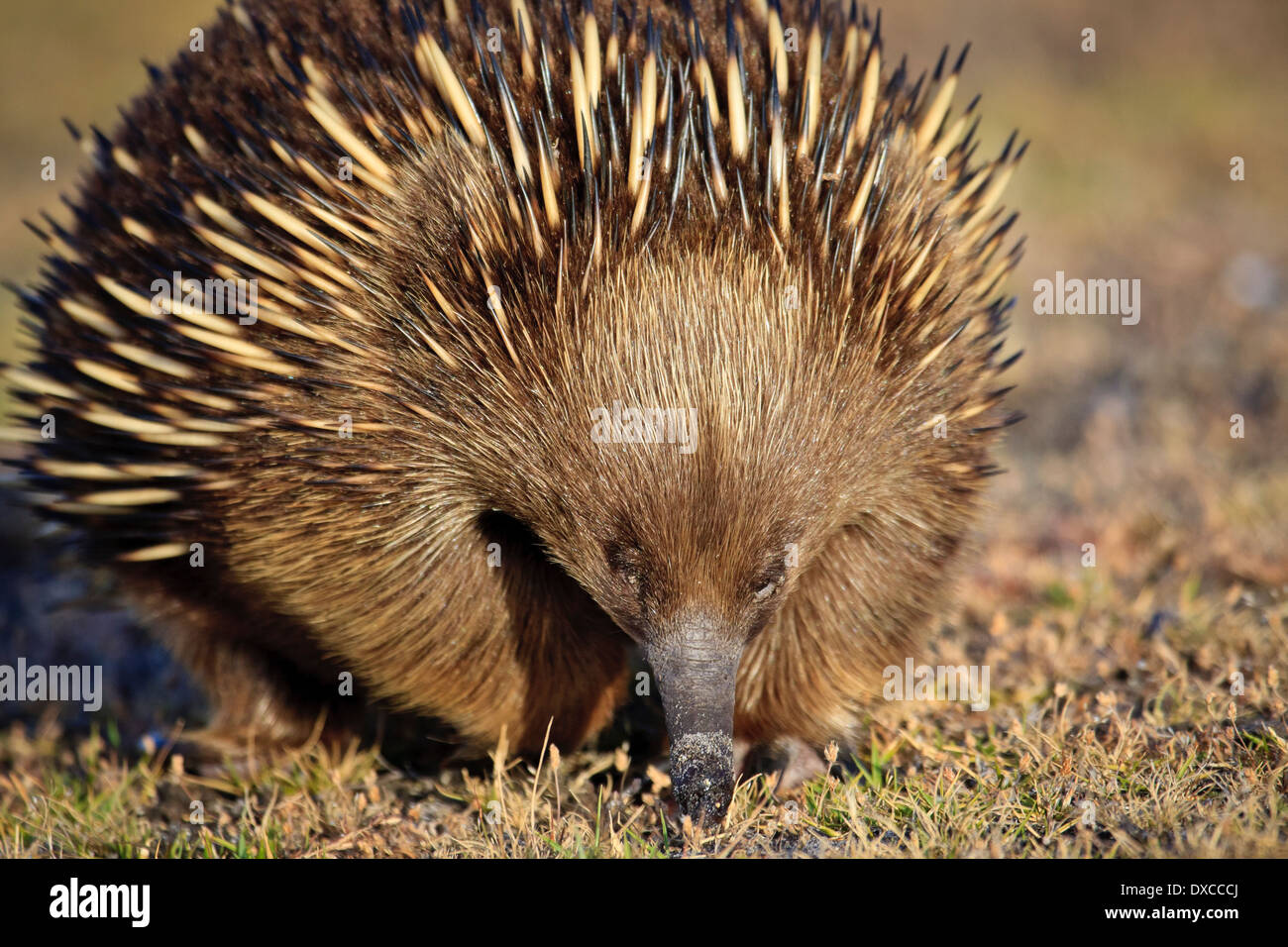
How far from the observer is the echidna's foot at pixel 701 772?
8.29 ft

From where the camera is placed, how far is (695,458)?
2.34 m

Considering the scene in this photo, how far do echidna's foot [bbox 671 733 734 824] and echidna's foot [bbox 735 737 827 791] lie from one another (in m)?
0.57

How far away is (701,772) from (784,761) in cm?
74

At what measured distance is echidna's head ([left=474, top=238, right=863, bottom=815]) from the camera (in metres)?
2.36

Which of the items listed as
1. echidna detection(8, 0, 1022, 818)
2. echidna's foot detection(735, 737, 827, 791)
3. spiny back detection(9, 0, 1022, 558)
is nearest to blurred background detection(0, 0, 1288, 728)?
echidna's foot detection(735, 737, 827, 791)

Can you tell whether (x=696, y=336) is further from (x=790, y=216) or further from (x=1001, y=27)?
(x=1001, y=27)

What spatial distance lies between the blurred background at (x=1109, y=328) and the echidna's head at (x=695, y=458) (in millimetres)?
1424

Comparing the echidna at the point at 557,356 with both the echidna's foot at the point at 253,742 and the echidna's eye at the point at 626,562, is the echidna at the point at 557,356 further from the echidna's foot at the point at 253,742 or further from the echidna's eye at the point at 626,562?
the echidna's foot at the point at 253,742

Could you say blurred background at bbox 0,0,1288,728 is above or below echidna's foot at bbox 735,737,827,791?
above

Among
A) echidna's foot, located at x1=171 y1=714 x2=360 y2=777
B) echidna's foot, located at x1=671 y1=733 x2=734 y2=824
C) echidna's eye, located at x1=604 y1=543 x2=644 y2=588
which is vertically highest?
echidna's eye, located at x1=604 y1=543 x2=644 y2=588

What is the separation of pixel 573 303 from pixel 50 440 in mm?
1787

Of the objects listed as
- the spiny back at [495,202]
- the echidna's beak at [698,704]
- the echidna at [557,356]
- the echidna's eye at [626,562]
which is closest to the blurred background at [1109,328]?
the echidna at [557,356]

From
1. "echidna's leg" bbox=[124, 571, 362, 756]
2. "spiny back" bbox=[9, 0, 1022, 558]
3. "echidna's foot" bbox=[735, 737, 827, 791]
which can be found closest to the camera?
"spiny back" bbox=[9, 0, 1022, 558]

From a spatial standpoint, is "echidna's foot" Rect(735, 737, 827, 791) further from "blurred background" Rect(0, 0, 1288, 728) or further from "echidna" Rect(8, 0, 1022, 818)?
"blurred background" Rect(0, 0, 1288, 728)
